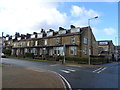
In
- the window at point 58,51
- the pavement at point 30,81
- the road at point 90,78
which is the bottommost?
the road at point 90,78

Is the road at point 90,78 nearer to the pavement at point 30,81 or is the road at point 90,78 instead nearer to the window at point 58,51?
the pavement at point 30,81

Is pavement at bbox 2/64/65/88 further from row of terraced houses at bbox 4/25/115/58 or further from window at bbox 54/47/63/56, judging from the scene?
window at bbox 54/47/63/56

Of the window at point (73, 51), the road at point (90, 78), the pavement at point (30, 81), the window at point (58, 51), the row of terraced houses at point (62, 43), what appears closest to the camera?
the pavement at point (30, 81)

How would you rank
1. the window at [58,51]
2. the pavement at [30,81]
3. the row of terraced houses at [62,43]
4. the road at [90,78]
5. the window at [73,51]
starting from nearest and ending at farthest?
1. the pavement at [30,81]
2. the road at [90,78]
3. the window at [73,51]
4. the row of terraced houses at [62,43]
5. the window at [58,51]

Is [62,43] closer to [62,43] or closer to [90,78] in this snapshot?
[62,43]

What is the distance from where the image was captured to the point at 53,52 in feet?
129

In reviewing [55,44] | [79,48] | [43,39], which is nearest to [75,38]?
[79,48]

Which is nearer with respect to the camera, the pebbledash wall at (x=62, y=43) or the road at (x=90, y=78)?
the road at (x=90, y=78)

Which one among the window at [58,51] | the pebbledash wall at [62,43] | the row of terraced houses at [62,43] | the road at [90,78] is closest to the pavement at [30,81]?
the road at [90,78]

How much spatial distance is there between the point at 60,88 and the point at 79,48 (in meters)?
27.8

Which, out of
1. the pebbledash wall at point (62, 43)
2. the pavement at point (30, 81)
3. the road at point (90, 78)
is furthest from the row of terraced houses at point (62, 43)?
the pavement at point (30, 81)

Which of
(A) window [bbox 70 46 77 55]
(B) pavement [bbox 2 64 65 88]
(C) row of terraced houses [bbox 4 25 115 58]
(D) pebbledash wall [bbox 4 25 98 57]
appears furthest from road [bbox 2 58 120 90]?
(A) window [bbox 70 46 77 55]

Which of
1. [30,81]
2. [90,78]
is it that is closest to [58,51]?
[90,78]

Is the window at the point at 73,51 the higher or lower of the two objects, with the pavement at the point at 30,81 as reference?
higher
